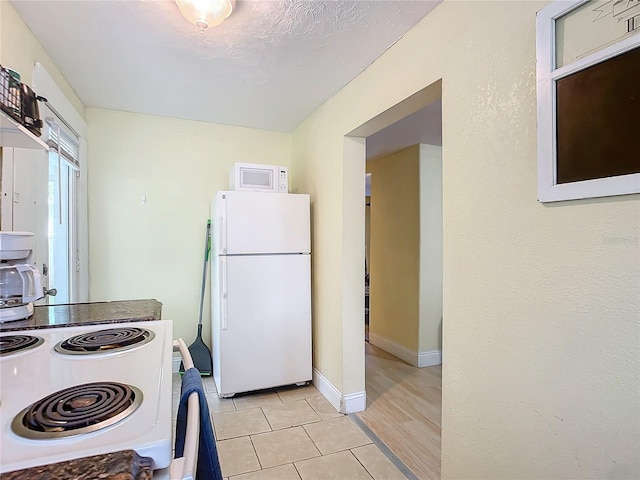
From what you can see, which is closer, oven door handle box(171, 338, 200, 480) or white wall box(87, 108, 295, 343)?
oven door handle box(171, 338, 200, 480)

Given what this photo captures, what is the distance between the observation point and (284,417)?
8.14 feet

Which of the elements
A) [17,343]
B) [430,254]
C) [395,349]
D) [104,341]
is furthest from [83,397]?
[395,349]

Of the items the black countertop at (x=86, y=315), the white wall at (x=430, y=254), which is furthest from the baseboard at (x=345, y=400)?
the black countertop at (x=86, y=315)

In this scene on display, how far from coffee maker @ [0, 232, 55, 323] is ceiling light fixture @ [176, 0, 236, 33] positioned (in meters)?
1.16

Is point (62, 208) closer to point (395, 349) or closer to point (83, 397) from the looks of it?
point (83, 397)

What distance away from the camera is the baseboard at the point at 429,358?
3.55m

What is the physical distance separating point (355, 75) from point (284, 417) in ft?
7.98

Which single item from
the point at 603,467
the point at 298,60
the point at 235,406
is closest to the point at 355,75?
the point at 298,60

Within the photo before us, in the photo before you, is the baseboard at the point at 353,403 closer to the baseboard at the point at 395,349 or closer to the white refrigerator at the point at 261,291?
the white refrigerator at the point at 261,291

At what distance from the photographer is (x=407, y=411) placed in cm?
260

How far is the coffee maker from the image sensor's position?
135cm

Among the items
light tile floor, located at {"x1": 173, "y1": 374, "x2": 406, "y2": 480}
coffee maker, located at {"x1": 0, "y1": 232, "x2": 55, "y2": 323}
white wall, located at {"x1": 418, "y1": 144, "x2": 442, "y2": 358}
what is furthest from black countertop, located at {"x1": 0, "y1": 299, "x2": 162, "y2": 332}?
white wall, located at {"x1": 418, "y1": 144, "x2": 442, "y2": 358}

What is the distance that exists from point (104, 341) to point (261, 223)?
1.79 metres

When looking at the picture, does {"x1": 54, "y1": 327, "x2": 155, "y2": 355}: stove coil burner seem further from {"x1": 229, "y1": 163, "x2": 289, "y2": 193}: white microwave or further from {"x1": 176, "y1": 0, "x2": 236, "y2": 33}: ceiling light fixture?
{"x1": 229, "y1": 163, "x2": 289, "y2": 193}: white microwave
